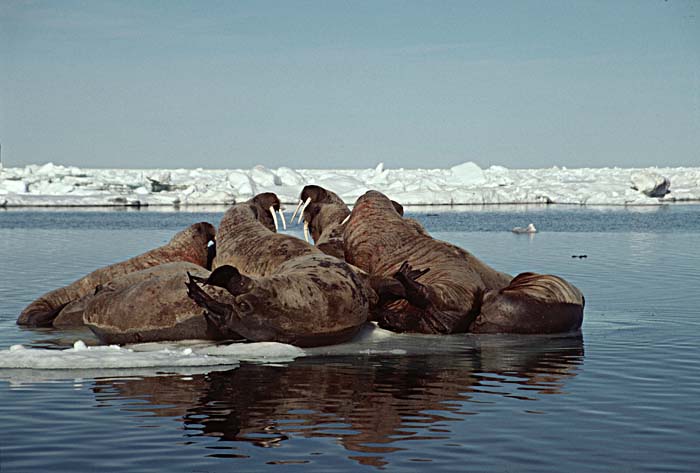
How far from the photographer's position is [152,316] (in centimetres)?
931

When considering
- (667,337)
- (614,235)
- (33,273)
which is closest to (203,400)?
(667,337)

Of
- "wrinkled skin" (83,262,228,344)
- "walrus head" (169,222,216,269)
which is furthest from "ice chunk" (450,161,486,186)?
"wrinkled skin" (83,262,228,344)

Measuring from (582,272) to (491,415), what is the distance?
39.1ft

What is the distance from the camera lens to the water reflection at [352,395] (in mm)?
5859

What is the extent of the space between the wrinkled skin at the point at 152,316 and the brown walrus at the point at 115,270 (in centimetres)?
185

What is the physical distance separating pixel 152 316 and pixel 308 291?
1.64m

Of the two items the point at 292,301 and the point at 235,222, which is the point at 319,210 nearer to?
the point at 235,222

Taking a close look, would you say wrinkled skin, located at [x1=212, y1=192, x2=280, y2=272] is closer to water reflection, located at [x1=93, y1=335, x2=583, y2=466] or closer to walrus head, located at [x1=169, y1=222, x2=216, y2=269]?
walrus head, located at [x1=169, y1=222, x2=216, y2=269]

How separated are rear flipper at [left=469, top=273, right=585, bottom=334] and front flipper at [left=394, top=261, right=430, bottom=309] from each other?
0.66 meters

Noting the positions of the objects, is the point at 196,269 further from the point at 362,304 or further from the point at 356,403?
the point at 356,403

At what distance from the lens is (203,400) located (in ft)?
22.2

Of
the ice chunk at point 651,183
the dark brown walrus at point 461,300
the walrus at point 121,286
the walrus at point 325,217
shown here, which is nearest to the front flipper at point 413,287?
the dark brown walrus at point 461,300

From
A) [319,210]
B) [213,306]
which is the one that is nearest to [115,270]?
[319,210]

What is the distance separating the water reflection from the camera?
5.86 meters
